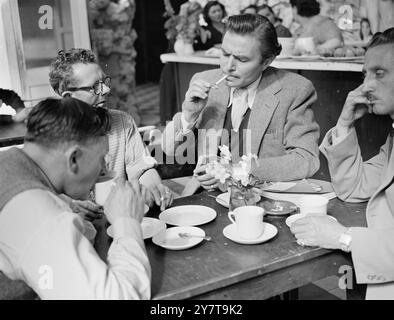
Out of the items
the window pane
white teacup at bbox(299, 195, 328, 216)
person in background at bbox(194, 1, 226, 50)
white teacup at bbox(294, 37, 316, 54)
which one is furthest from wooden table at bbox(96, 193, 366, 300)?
person in background at bbox(194, 1, 226, 50)

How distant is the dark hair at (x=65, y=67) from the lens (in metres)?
2.27

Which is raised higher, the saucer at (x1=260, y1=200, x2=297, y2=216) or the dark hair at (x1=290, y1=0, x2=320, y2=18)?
the dark hair at (x1=290, y1=0, x2=320, y2=18)

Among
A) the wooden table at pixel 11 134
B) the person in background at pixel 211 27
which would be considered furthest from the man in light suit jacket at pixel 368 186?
the person in background at pixel 211 27

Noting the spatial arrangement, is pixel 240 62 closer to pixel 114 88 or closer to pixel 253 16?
pixel 253 16

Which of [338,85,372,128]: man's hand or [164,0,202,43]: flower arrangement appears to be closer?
[338,85,372,128]: man's hand

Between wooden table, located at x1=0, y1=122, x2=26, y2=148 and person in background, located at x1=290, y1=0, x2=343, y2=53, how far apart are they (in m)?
3.16

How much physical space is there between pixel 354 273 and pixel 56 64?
1616 mm

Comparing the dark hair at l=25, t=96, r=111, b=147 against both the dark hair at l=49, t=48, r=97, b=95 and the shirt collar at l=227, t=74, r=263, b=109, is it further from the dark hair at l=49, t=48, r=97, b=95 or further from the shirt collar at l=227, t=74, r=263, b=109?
the shirt collar at l=227, t=74, r=263, b=109

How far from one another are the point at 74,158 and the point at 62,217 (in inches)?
7.7

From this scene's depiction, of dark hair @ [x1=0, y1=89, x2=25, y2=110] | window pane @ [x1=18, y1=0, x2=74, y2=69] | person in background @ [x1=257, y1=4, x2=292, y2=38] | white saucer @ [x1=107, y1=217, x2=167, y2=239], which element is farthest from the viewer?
person in background @ [x1=257, y1=4, x2=292, y2=38]

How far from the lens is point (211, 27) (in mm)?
7402

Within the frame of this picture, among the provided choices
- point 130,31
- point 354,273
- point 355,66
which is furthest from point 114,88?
point 354,273

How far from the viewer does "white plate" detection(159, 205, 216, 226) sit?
1813 millimetres

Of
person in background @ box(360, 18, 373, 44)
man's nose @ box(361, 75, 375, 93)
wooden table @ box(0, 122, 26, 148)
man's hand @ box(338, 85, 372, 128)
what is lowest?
wooden table @ box(0, 122, 26, 148)
